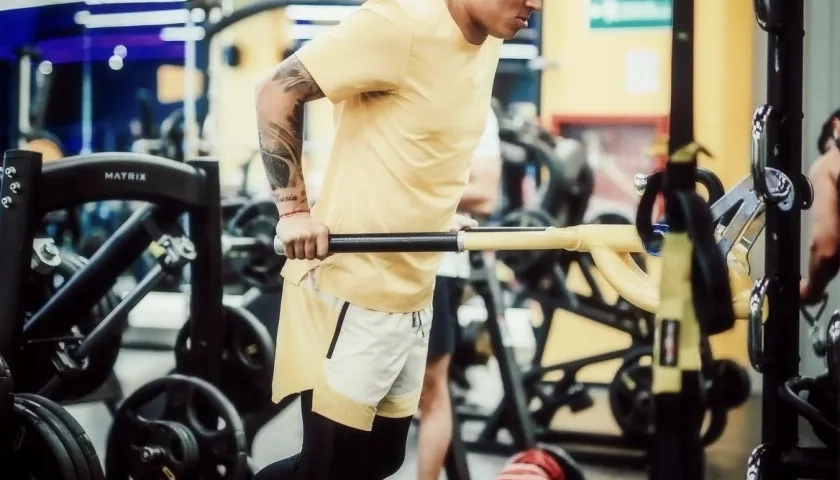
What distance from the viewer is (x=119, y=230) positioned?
8.24ft

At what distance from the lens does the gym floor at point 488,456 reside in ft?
10.8

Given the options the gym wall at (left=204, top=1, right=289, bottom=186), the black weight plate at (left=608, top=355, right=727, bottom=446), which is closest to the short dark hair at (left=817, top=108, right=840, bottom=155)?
the black weight plate at (left=608, top=355, right=727, bottom=446)

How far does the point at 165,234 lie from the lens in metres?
2.53

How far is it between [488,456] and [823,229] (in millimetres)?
1494

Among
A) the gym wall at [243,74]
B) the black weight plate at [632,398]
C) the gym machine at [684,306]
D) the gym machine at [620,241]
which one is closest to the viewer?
the gym machine at [684,306]

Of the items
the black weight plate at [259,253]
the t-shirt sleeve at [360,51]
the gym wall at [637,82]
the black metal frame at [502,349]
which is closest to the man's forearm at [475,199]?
the black metal frame at [502,349]

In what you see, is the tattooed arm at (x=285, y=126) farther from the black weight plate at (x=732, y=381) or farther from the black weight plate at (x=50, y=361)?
the black weight plate at (x=732, y=381)

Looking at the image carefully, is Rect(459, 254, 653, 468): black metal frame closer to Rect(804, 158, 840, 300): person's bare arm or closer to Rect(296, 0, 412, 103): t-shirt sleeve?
Rect(804, 158, 840, 300): person's bare arm

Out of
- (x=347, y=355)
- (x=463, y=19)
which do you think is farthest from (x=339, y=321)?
(x=463, y=19)

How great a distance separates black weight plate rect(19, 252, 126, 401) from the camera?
2.44 metres

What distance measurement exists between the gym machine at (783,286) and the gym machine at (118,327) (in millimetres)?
1307

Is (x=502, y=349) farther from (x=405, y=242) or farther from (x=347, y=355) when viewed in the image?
(x=405, y=242)

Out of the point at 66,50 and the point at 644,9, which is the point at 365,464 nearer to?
the point at 644,9

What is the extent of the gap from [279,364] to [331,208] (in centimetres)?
34
